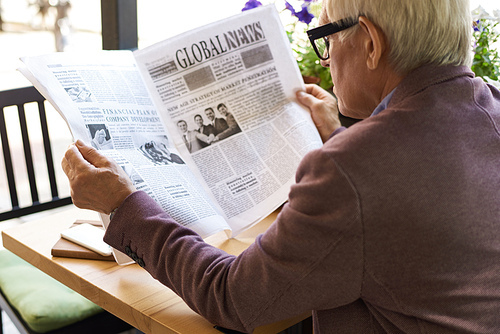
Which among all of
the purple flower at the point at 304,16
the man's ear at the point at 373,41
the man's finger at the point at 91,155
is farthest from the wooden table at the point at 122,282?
the purple flower at the point at 304,16

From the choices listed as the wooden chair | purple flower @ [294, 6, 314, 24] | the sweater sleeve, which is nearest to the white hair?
the sweater sleeve

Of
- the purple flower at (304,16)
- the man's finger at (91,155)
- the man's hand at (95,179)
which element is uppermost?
the purple flower at (304,16)

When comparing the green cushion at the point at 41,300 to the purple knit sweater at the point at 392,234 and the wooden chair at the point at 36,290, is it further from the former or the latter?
the purple knit sweater at the point at 392,234

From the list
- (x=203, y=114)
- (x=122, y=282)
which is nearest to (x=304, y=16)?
(x=203, y=114)

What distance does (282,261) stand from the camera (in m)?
0.71

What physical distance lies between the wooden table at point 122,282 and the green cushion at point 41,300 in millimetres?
229

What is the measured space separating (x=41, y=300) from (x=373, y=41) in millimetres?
975

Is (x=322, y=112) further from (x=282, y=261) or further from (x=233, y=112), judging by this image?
(x=282, y=261)

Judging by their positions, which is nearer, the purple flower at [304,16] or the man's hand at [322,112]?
the man's hand at [322,112]

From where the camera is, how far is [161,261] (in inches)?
32.0

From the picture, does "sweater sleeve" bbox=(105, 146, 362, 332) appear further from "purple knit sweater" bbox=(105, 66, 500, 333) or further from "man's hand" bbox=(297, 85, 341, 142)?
"man's hand" bbox=(297, 85, 341, 142)

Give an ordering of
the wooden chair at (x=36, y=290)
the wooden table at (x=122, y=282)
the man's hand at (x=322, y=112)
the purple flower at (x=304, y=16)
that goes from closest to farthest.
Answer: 1. the wooden table at (x=122, y=282)
2. the man's hand at (x=322, y=112)
3. the wooden chair at (x=36, y=290)
4. the purple flower at (x=304, y=16)

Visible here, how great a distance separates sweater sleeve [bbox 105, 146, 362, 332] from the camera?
2.22 feet

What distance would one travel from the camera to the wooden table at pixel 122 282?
829mm
